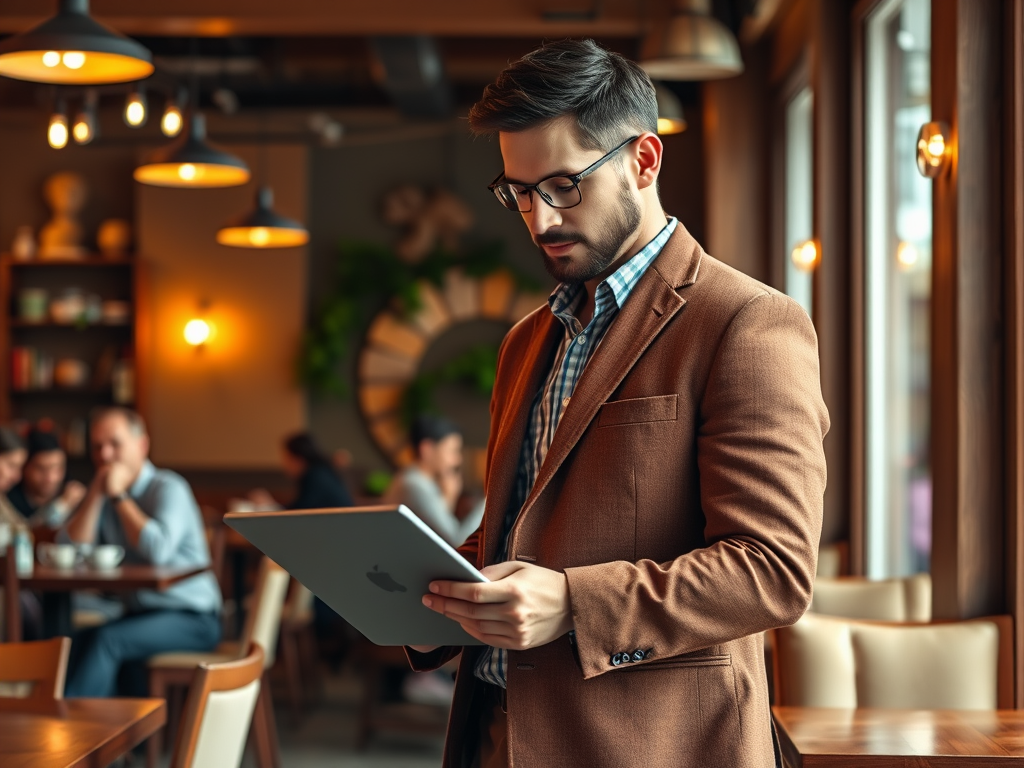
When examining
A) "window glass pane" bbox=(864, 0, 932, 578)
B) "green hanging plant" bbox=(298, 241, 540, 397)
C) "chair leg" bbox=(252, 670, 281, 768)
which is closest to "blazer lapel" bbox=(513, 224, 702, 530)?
"window glass pane" bbox=(864, 0, 932, 578)

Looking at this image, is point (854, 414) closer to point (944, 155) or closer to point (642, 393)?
point (944, 155)

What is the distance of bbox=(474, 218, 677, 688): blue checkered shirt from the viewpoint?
1719mm

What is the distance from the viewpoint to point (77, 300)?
873 centimetres

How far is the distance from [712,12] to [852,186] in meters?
2.10

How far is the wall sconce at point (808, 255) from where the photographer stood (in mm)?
5332

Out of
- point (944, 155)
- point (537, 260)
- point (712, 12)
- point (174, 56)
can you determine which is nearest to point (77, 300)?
point (174, 56)

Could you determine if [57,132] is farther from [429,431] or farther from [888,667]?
[888,667]

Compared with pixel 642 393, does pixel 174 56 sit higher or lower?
higher

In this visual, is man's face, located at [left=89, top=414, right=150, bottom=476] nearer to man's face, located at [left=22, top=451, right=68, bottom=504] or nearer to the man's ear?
man's face, located at [left=22, top=451, right=68, bottom=504]

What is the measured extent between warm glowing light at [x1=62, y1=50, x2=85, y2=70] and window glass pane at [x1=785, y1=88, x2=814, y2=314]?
4055 mm

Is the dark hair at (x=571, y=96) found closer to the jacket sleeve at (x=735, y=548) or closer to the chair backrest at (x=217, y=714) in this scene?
the jacket sleeve at (x=735, y=548)

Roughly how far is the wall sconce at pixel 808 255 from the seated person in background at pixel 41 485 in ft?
12.1

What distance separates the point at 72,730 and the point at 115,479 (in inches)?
109

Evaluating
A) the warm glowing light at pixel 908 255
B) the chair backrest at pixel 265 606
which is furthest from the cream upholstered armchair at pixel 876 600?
the chair backrest at pixel 265 606
